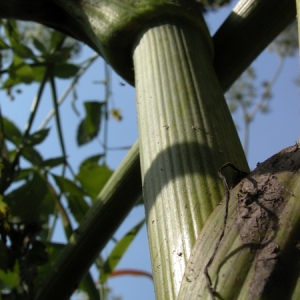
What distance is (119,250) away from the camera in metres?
1.12

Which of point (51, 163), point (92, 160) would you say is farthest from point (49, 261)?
point (92, 160)

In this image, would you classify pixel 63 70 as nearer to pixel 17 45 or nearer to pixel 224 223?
pixel 17 45

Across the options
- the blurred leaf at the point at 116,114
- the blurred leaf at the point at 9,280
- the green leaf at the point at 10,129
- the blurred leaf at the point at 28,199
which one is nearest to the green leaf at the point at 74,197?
the blurred leaf at the point at 28,199

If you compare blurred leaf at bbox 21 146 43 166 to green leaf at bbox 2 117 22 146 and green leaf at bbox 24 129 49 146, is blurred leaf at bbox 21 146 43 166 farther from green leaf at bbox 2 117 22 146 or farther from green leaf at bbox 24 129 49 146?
green leaf at bbox 2 117 22 146

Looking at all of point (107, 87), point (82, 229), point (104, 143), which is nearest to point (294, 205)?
point (82, 229)

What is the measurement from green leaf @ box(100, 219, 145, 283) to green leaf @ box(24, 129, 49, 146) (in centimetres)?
27

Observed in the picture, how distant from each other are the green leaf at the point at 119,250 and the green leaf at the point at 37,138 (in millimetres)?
273

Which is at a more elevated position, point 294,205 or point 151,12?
point 151,12

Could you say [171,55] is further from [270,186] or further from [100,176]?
[100,176]

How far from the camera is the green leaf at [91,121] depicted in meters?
1.50

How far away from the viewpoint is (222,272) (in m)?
0.39

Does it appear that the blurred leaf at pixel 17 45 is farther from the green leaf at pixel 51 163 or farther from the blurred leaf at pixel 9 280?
the blurred leaf at pixel 9 280

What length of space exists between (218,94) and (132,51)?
0.16m

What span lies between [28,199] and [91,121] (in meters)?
0.50
